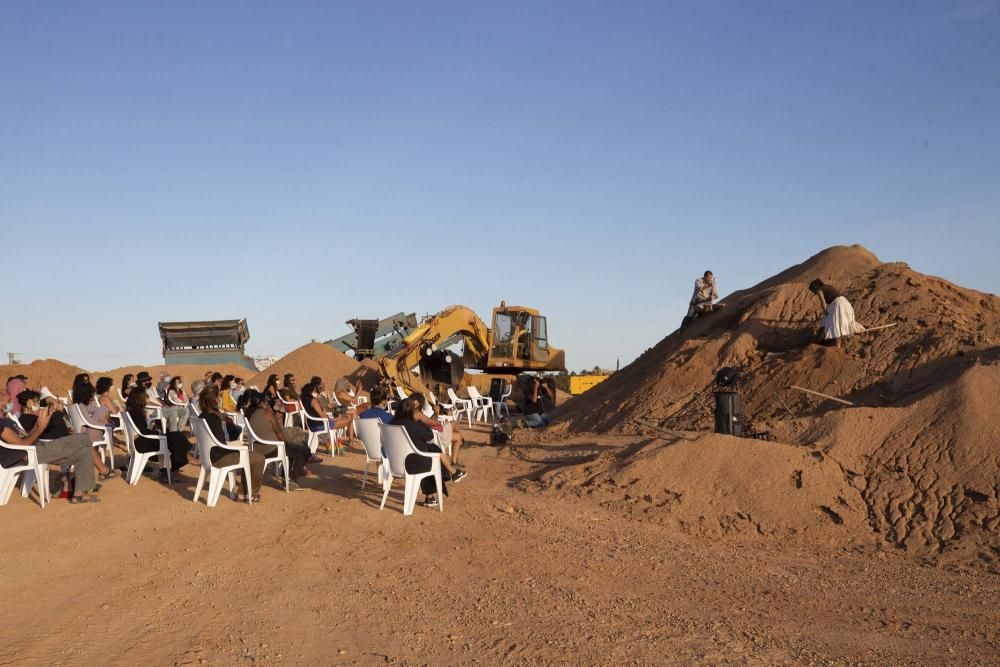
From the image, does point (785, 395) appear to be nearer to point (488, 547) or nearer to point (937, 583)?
point (937, 583)

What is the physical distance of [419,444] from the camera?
867cm

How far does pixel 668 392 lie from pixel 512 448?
3235mm

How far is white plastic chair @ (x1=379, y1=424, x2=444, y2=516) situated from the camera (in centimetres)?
858

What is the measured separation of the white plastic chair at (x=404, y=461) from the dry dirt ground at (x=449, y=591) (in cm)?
22

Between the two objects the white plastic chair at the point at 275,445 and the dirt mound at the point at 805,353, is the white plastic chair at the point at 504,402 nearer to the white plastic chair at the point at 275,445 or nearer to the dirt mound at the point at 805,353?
the dirt mound at the point at 805,353

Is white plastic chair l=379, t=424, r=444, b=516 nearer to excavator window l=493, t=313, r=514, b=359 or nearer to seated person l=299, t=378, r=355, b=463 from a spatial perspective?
seated person l=299, t=378, r=355, b=463

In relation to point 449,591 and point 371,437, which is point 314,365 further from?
point 449,591

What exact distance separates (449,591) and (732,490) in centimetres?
400

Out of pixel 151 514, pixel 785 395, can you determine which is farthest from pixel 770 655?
pixel 785 395

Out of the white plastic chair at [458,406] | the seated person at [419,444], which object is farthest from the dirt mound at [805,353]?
the seated person at [419,444]

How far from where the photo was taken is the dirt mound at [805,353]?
1278cm

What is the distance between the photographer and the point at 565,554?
23.4ft

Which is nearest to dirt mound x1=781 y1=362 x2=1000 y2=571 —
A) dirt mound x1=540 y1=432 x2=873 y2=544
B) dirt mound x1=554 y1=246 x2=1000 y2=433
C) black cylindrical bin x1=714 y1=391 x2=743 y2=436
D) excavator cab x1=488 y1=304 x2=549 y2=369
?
dirt mound x1=540 y1=432 x2=873 y2=544

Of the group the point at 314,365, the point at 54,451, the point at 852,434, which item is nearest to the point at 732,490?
the point at 852,434
